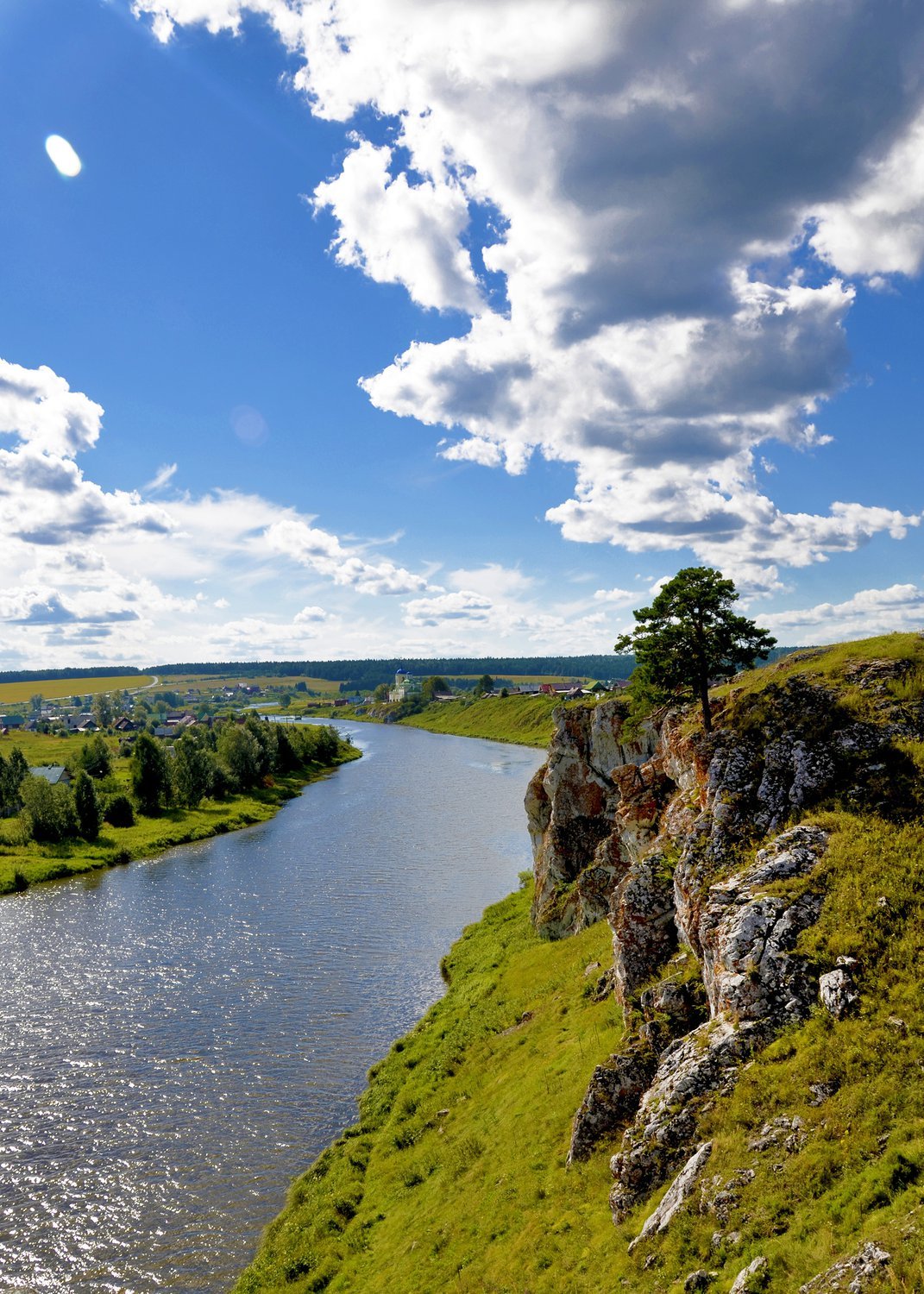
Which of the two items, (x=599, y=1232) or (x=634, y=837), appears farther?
(x=634, y=837)

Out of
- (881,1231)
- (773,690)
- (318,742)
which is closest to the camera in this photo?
(881,1231)

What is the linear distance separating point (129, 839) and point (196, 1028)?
54347mm

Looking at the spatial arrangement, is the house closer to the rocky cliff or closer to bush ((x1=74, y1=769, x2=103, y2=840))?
bush ((x1=74, y1=769, x2=103, y2=840))

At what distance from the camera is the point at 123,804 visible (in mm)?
96188

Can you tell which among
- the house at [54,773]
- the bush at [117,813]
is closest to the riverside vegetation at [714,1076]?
the bush at [117,813]

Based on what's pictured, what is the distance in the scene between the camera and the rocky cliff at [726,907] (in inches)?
667

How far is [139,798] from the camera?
338 ft

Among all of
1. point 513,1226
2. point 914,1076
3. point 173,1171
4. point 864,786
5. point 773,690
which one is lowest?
point 173,1171

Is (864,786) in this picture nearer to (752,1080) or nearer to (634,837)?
(752,1080)

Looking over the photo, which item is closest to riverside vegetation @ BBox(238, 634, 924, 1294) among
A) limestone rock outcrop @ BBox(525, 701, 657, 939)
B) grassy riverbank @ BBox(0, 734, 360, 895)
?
limestone rock outcrop @ BBox(525, 701, 657, 939)

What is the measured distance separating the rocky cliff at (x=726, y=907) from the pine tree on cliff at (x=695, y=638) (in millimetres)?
1611

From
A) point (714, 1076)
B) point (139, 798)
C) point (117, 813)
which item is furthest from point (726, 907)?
point (139, 798)

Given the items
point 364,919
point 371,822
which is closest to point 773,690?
point 364,919

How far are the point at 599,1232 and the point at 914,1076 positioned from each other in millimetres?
8424
